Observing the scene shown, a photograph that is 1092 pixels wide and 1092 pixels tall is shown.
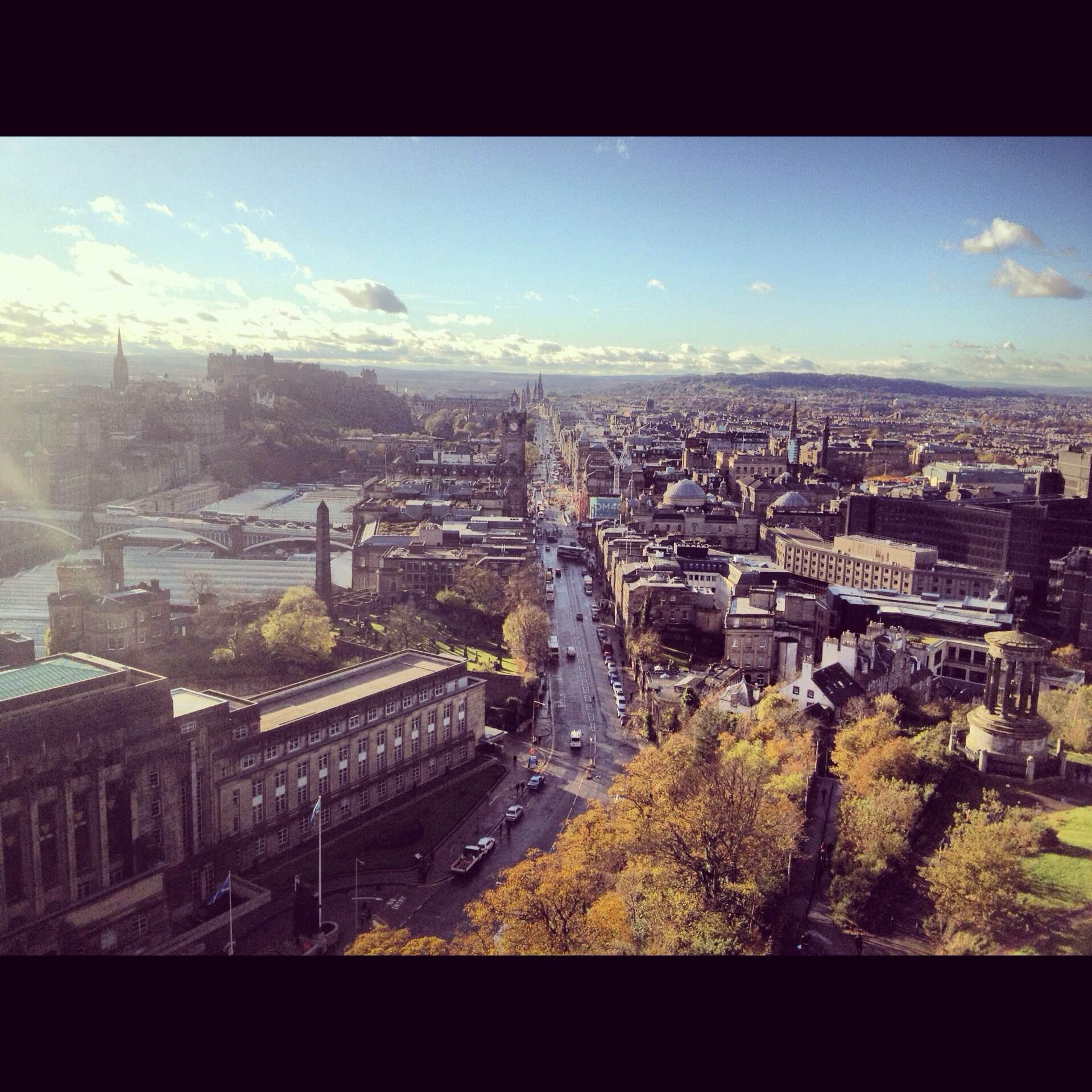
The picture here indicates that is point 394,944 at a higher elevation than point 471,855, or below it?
higher

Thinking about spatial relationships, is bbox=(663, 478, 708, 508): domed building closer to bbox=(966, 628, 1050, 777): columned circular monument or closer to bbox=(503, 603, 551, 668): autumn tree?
bbox=(503, 603, 551, 668): autumn tree

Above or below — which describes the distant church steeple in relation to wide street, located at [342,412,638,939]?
above

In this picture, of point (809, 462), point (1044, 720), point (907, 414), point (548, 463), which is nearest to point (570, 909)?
point (1044, 720)

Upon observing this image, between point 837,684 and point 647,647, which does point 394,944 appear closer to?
point 837,684

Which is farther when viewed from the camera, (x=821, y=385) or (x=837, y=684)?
(x=821, y=385)

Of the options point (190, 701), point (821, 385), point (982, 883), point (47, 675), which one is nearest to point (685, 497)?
point (821, 385)

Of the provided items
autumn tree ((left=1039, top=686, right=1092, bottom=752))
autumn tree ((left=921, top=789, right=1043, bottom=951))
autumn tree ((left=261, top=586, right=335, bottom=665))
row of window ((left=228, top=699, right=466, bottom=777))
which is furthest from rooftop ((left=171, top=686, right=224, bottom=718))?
autumn tree ((left=1039, top=686, right=1092, bottom=752))

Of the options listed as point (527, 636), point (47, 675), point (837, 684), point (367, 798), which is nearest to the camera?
point (47, 675)
